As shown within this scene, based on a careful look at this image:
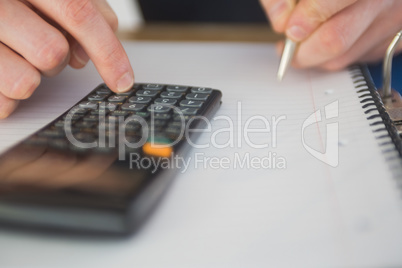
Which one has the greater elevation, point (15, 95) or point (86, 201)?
point (15, 95)

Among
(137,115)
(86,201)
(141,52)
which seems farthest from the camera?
(141,52)

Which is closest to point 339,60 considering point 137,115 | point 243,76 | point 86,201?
point 243,76

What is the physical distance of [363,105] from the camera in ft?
1.35

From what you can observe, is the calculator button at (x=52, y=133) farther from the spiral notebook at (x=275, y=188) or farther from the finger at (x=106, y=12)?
the finger at (x=106, y=12)

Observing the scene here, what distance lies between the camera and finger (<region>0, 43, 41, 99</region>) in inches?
16.2

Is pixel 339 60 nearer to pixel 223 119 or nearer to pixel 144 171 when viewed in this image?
pixel 223 119

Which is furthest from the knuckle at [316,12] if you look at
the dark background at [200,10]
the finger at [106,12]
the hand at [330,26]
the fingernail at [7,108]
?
the dark background at [200,10]

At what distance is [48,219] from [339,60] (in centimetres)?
39

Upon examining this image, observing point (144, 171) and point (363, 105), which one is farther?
point (363, 105)

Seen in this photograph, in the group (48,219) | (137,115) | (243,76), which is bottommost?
(48,219)

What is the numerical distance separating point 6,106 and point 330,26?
0.36 m

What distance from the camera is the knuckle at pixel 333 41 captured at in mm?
504

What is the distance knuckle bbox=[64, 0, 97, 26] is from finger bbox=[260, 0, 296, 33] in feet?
0.73

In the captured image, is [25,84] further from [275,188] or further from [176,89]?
[275,188]
